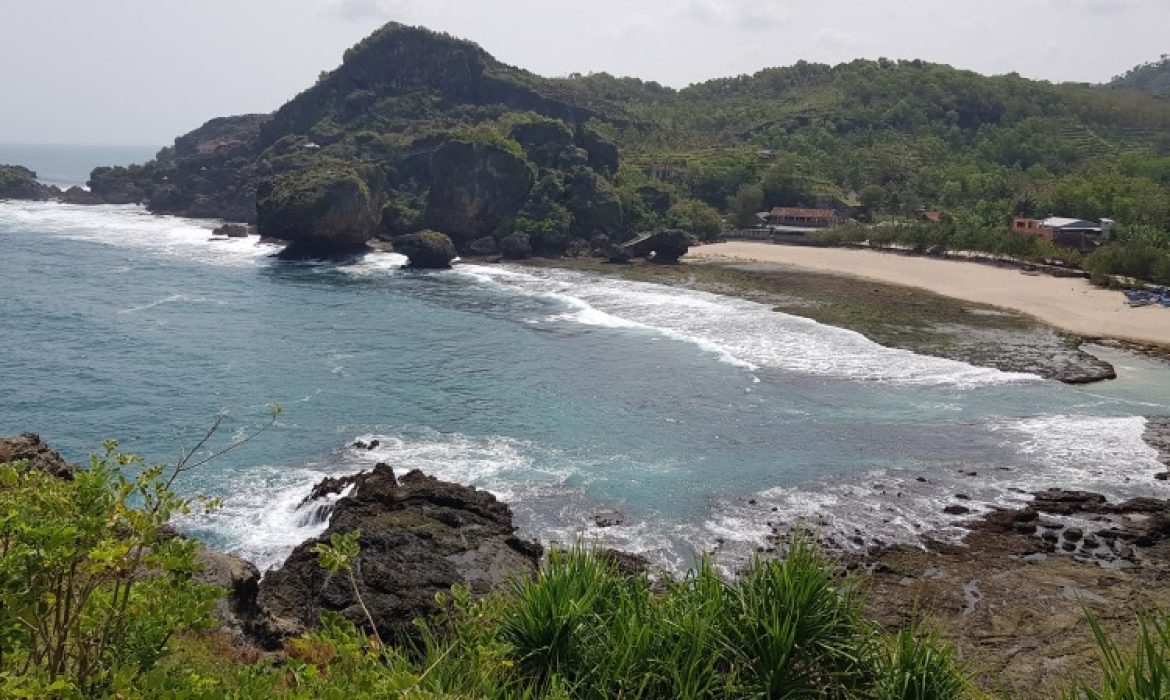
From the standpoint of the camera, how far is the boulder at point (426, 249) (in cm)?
7281

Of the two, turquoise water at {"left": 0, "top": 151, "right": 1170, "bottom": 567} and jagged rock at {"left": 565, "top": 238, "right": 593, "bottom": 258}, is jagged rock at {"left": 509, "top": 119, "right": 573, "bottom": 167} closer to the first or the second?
jagged rock at {"left": 565, "top": 238, "right": 593, "bottom": 258}

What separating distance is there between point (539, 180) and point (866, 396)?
57.0 meters

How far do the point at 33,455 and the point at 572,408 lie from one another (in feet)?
65.4

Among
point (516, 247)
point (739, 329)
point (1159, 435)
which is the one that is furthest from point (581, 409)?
point (516, 247)

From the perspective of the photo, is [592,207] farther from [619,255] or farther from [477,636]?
[477,636]

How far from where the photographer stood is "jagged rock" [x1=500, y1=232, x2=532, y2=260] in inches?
3108

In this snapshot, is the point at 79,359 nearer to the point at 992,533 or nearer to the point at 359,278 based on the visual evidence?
the point at 359,278

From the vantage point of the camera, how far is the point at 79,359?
136 feet

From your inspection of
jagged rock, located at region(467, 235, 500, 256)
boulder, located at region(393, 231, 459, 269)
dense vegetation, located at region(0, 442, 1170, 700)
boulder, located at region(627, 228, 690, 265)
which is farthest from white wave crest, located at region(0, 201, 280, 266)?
dense vegetation, located at region(0, 442, 1170, 700)

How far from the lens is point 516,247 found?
78.8m

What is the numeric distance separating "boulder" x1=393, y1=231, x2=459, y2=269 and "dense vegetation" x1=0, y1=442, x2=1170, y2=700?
6426cm

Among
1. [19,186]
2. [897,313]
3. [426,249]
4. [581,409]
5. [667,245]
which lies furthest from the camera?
[19,186]

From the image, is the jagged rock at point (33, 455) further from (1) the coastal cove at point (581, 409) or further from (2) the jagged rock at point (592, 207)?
(2) the jagged rock at point (592, 207)

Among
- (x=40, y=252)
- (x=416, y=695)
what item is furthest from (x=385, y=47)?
(x=416, y=695)
